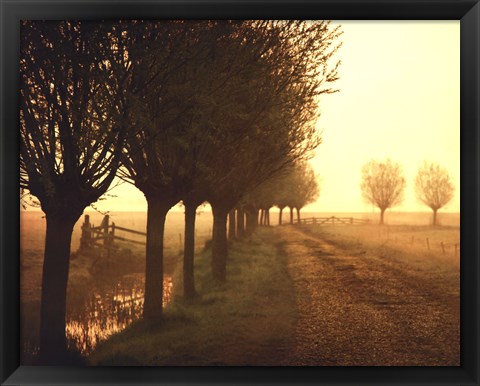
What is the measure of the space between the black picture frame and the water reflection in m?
0.55

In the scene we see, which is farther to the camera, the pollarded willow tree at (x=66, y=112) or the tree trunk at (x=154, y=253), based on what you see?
the tree trunk at (x=154, y=253)

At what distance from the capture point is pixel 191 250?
10656 mm

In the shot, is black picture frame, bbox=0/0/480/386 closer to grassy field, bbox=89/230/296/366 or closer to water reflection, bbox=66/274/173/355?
grassy field, bbox=89/230/296/366

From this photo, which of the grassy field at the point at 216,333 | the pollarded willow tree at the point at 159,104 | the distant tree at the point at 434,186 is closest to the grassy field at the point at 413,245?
the distant tree at the point at 434,186

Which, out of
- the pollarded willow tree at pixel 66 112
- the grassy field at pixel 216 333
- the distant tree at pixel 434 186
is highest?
the pollarded willow tree at pixel 66 112

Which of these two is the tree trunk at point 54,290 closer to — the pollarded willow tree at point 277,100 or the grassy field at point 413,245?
the pollarded willow tree at point 277,100

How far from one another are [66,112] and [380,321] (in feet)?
18.8

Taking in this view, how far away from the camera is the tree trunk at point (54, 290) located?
23.3 ft

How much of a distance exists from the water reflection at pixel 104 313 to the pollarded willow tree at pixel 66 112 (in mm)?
401

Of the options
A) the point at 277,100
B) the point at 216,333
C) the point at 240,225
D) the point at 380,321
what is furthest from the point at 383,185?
the point at 240,225

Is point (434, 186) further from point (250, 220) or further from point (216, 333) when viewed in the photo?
point (250, 220)

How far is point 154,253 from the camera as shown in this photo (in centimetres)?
850

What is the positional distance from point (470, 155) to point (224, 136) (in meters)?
4.16

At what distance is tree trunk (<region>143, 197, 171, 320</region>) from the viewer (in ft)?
27.9
